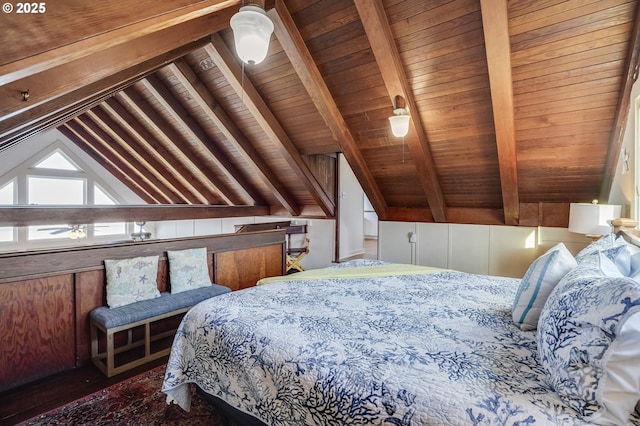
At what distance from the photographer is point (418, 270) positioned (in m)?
2.42

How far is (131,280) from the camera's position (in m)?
2.55

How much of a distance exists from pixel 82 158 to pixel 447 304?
8.43 m

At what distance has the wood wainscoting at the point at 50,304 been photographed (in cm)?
212

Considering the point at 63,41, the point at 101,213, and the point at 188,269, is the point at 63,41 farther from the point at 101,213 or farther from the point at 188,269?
the point at 101,213

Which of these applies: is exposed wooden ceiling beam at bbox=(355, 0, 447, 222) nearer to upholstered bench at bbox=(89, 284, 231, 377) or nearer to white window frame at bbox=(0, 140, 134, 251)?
upholstered bench at bbox=(89, 284, 231, 377)

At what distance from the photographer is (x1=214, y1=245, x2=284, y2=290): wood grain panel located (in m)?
3.42

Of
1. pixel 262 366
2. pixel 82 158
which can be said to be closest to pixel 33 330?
pixel 262 366

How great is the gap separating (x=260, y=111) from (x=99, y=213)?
275 centimetres

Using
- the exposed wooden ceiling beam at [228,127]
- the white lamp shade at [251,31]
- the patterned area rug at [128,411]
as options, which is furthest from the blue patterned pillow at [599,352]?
the exposed wooden ceiling beam at [228,127]

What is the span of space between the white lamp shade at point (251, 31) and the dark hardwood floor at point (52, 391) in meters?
2.39

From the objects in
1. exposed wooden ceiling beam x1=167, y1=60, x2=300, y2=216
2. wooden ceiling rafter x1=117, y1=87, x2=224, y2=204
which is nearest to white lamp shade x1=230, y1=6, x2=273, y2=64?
exposed wooden ceiling beam x1=167, y1=60, x2=300, y2=216

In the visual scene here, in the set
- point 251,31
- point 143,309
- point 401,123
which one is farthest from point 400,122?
point 143,309

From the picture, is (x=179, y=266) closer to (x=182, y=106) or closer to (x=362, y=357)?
(x=362, y=357)

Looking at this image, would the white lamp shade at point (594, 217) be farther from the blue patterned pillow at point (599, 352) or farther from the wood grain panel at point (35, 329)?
the wood grain panel at point (35, 329)
